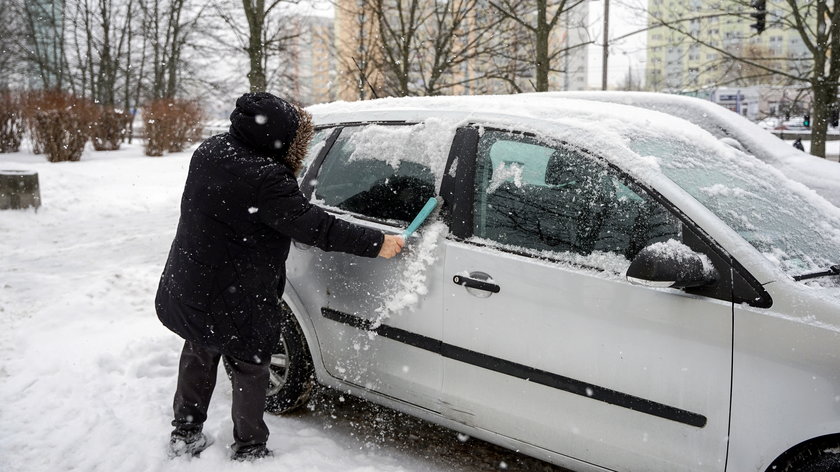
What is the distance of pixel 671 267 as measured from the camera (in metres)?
2.21

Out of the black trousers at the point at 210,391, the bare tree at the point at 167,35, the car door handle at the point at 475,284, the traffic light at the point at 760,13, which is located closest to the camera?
the car door handle at the point at 475,284

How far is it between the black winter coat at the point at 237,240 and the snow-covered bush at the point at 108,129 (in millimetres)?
17909

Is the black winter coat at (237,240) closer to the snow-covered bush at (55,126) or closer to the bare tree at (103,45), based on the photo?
the snow-covered bush at (55,126)

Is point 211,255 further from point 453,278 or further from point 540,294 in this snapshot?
point 540,294

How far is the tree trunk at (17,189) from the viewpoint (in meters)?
9.30

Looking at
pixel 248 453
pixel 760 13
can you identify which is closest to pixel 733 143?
pixel 248 453

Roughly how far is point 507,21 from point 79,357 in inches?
422

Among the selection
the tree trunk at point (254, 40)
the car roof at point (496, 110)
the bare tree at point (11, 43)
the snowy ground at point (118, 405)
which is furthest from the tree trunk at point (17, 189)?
the bare tree at point (11, 43)

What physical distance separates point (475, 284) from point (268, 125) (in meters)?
1.11

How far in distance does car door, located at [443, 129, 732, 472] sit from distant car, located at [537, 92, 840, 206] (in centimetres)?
166

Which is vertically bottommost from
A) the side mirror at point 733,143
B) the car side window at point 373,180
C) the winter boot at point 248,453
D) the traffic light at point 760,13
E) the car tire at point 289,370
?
the winter boot at point 248,453

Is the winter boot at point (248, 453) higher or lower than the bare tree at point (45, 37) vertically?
lower

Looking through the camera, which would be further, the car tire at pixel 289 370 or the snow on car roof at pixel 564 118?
the car tire at pixel 289 370

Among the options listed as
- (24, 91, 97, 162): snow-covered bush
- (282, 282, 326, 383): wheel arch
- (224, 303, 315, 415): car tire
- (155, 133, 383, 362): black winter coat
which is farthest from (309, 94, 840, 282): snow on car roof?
(24, 91, 97, 162): snow-covered bush
